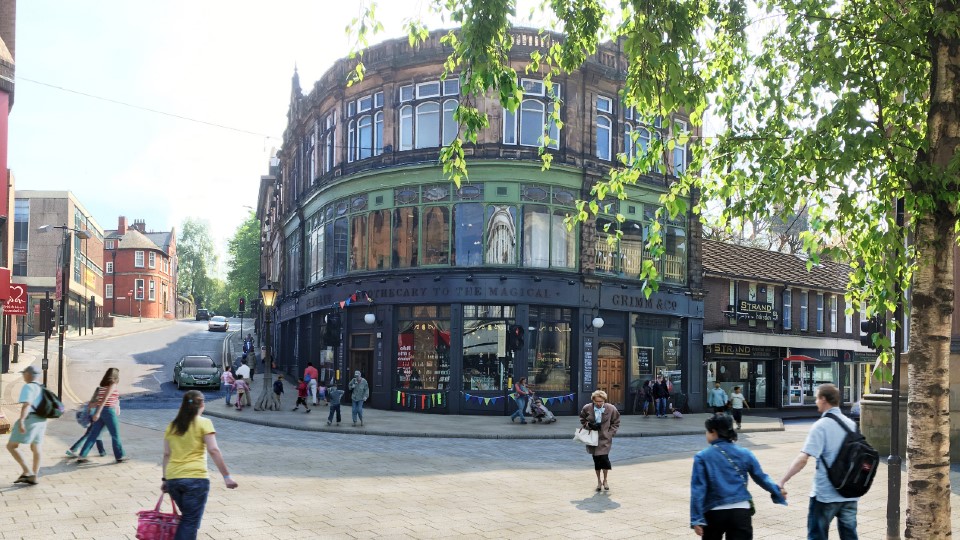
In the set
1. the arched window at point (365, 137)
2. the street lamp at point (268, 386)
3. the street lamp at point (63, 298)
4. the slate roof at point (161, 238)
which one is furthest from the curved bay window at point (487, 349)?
the slate roof at point (161, 238)

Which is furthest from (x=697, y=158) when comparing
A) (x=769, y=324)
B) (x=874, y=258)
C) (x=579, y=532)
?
(x=769, y=324)

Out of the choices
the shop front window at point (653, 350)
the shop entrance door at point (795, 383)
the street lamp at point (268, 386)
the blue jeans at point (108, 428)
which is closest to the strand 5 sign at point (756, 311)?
the shop entrance door at point (795, 383)

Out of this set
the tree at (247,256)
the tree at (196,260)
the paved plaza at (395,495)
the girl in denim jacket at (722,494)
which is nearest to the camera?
the girl in denim jacket at (722,494)

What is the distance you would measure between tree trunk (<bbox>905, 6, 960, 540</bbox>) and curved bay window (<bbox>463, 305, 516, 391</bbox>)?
822 inches

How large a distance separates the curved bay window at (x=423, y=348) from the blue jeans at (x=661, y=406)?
7.78 metres

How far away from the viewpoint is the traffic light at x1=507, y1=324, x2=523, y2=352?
27.0 meters

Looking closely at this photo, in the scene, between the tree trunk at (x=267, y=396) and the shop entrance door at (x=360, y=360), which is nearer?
the tree trunk at (x=267, y=396)

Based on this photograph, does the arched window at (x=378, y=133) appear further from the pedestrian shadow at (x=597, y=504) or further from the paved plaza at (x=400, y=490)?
the pedestrian shadow at (x=597, y=504)

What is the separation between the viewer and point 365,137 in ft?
101

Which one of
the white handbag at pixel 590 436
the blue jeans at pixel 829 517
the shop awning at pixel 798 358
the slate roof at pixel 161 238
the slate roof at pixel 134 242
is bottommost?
the white handbag at pixel 590 436

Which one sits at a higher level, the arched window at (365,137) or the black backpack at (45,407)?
the arched window at (365,137)

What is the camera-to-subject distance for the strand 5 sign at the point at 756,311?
1448 inches

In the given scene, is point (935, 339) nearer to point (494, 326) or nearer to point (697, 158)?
point (697, 158)

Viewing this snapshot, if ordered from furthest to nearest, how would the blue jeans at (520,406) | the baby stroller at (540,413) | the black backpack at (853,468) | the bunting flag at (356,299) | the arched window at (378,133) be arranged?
the arched window at (378,133) < the bunting flag at (356,299) < the baby stroller at (540,413) < the blue jeans at (520,406) < the black backpack at (853,468)
